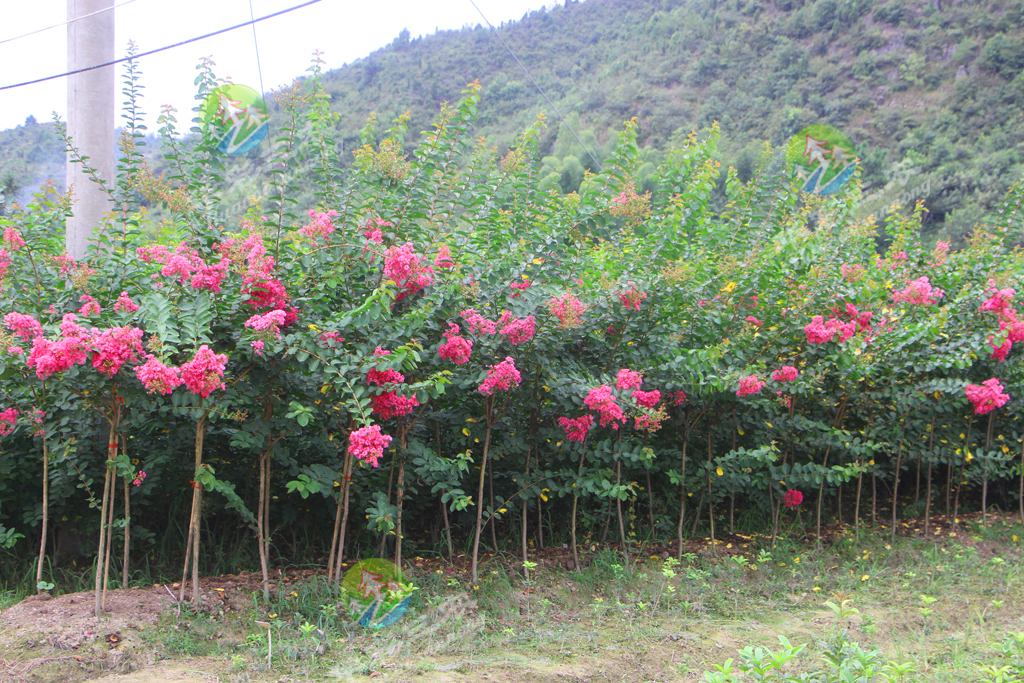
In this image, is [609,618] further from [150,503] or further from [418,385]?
[150,503]

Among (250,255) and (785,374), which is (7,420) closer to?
(250,255)

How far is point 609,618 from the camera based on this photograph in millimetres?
3365

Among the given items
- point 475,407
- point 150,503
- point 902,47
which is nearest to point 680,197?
point 475,407

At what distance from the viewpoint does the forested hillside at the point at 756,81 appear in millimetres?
28125

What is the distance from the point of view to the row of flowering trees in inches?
109

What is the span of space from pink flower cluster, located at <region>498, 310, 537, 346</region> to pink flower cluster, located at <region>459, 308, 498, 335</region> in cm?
5

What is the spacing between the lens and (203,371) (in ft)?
7.75

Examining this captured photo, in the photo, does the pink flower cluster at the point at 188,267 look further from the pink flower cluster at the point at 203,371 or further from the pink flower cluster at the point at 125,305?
the pink flower cluster at the point at 203,371

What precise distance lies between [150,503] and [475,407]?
1784 mm

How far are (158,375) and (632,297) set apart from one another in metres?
2.26

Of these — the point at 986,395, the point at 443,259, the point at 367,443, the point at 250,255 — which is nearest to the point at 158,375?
the point at 250,255

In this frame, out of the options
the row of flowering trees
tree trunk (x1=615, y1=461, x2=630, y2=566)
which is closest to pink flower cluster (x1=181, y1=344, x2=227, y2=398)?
the row of flowering trees

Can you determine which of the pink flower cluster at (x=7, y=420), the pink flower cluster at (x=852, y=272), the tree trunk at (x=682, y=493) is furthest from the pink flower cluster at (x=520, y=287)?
the pink flower cluster at (x=7, y=420)

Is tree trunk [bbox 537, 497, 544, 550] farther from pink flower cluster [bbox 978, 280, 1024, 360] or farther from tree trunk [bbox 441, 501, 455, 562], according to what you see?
pink flower cluster [bbox 978, 280, 1024, 360]
